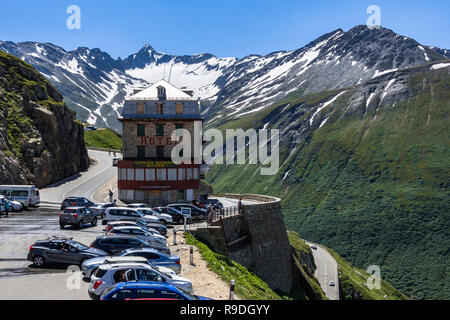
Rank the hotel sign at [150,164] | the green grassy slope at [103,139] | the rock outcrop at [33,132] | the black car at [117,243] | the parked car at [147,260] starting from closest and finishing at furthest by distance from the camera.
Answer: the parked car at [147,260]
the black car at [117,243]
the rock outcrop at [33,132]
the hotel sign at [150,164]
the green grassy slope at [103,139]

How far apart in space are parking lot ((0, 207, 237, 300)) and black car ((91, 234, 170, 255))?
2590 mm

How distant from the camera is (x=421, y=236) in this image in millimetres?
153250

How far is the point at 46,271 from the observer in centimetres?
2598

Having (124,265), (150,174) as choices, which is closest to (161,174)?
(150,174)

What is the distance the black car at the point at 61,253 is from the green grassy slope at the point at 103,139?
124 metres

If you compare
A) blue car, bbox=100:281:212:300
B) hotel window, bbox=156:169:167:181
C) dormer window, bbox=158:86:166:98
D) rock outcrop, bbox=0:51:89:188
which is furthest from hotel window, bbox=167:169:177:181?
blue car, bbox=100:281:212:300

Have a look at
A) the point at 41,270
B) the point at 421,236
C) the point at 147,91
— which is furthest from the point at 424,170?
the point at 41,270

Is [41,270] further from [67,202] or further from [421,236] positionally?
[421,236]

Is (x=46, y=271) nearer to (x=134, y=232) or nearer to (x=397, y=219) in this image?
(x=134, y=232)

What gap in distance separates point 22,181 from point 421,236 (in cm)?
13317

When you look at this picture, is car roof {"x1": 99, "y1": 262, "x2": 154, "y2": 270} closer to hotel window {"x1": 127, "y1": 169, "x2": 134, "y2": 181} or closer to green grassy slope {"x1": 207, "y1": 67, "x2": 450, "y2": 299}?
hotel window {"x1": 127, "y1": 169, "x2": 134, "y2": 181}

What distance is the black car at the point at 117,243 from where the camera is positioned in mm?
28312

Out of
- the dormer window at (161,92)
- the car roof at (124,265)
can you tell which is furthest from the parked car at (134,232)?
the dormer window at (161,92)

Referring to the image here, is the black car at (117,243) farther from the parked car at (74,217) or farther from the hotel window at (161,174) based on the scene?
the hotel window at (161,174)
